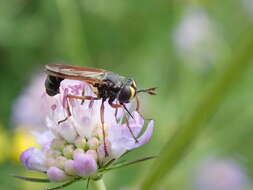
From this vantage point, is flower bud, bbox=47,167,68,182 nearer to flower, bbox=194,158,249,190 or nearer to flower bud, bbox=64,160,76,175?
flower bud, bbox=64,160,76,175

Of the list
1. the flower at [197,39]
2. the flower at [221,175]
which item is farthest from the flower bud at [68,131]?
the flower at [197,39]

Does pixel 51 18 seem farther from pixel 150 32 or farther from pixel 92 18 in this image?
pixel 150 32

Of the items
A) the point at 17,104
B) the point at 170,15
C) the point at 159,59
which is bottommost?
the point at 17,104

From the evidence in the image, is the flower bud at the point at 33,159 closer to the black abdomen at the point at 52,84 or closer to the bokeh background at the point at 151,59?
the black abdomen at the point at 52,84

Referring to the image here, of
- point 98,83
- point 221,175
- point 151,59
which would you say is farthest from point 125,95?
point 151,59

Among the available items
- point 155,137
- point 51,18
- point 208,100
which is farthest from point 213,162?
point 208,100

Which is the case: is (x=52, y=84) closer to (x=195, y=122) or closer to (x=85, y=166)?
(x=85, y=166)

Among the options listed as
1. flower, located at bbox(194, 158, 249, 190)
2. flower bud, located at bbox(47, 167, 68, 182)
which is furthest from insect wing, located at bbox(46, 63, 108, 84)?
flower, located at bbox(194, 158, 249, 190)

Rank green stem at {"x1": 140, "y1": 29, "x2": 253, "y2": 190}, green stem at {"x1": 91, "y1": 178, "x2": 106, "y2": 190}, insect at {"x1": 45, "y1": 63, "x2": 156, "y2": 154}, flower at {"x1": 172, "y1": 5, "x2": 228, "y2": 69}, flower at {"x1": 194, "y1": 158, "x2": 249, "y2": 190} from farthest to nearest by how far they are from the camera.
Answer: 1. flower at {"x1": 172, "y1": 5, "x2": 228, "y2": 69}
2. flower at {"x1": 194, "y1": 158, "x2": 249, "y2": 190}
3. green stem at {"x1": 140, "y1": 29, "x2": 253, "y2": 190}
4. insect at {"x1": 45, "y1": 63, "x2": 156, "y2": 154}
5. green stem at {"x1": 91, "y1": 178, "x2": 106, "y2": 190}
